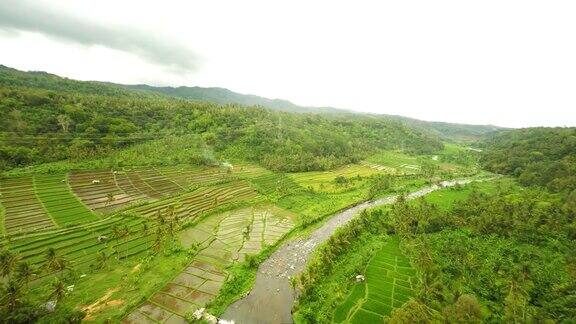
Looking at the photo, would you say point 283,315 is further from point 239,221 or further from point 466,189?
point 466,189

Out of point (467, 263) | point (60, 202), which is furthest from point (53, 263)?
point (467, 263)

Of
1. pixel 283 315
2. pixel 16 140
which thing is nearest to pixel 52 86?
pixel 16 140

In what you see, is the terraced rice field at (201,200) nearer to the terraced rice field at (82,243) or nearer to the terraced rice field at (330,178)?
the terraced rice field at (82,243)

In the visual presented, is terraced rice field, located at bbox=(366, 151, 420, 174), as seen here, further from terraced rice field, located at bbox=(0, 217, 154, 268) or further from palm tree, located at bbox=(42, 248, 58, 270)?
palm tree, located at bbox=(42, 248, 58, 270)

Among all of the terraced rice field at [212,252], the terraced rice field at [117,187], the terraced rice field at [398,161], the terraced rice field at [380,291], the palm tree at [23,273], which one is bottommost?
the terraced rice field at [398,161]

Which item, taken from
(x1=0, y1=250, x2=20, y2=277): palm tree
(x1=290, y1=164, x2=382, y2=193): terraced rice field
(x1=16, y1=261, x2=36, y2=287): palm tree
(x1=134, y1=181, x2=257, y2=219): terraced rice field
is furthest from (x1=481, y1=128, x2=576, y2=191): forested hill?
(x1=0, y1=250, x2=20, y2=277): palm tree

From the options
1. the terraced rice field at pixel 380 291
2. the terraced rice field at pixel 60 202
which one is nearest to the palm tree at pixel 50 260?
the terraced rice field at pixel 60 202
